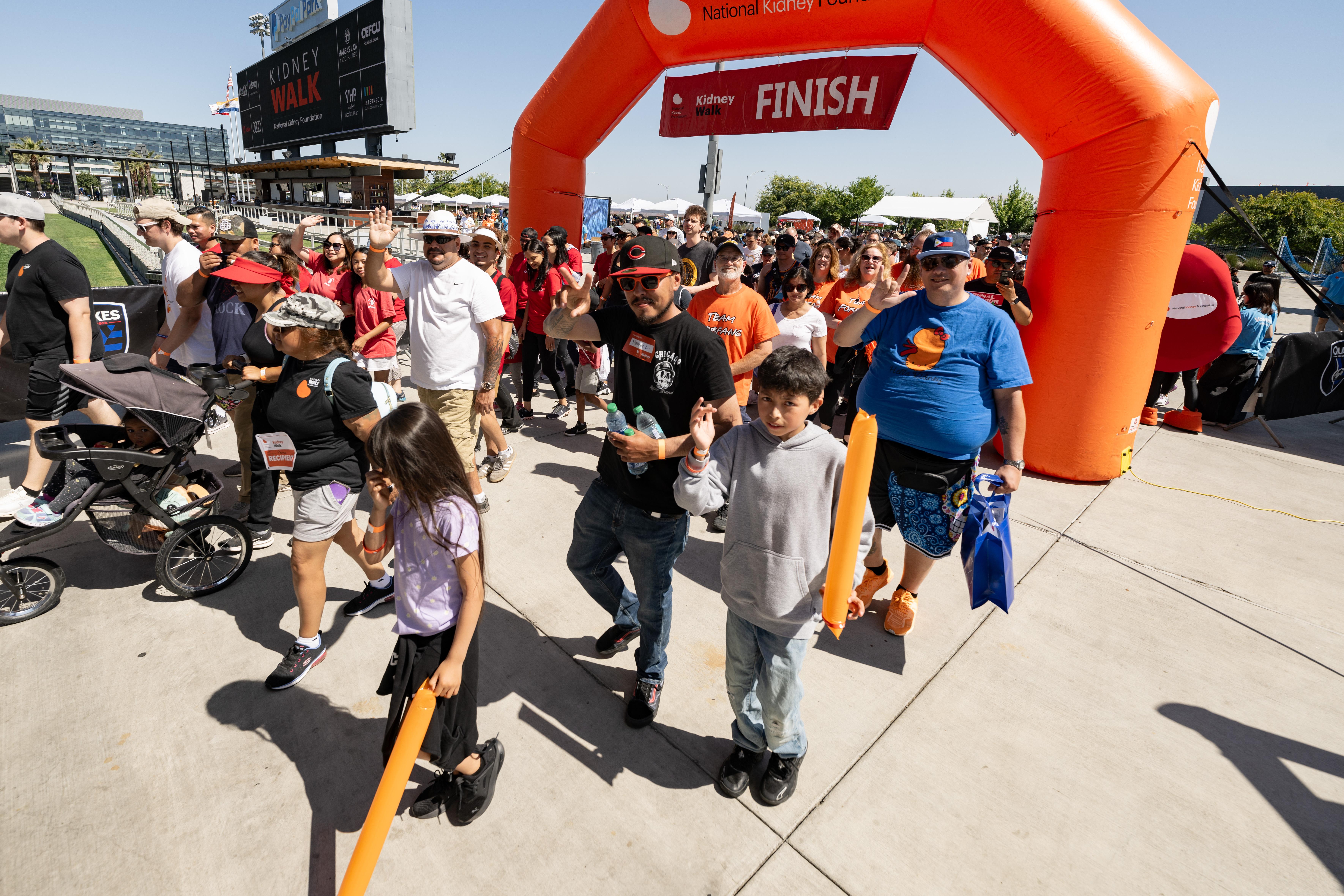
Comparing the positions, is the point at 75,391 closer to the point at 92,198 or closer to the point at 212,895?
the point at 212,895

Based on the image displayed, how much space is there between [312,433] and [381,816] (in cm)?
168

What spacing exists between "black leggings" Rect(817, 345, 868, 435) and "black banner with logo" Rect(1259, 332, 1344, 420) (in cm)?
491

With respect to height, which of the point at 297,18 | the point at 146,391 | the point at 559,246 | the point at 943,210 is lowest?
the point at 146,391

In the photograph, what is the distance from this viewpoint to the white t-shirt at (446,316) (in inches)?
158

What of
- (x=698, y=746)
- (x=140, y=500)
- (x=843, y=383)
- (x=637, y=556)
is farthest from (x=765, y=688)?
(x=843, y=383)

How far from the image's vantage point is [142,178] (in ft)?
284

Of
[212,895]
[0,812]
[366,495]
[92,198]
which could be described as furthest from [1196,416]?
[92,198]

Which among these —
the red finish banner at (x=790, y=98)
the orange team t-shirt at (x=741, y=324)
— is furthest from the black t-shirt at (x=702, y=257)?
the orange team t-shirt at (x=741, y=324)

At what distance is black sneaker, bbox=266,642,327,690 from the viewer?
283 cm

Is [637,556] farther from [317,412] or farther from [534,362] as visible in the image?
[534,362]

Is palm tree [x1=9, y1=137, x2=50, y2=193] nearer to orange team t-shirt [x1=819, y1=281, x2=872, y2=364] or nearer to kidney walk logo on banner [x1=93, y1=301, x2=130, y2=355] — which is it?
kidney walk logo on banner [x1=93, y1=301, x2=130, y2=355]

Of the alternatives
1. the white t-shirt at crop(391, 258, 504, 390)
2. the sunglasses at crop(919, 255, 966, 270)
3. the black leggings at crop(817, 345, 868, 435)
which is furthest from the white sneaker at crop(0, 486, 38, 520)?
the black leggings at crop(817, 345, 868, 435)

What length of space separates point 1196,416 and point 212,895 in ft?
30.0

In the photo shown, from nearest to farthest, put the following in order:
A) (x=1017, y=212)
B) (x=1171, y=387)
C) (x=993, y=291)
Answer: (x=993, y=291) → (x=1171, y=387) → (x=1017, y=212)
